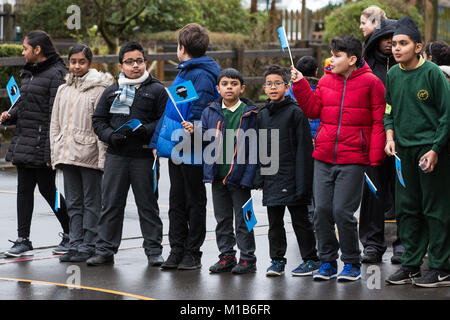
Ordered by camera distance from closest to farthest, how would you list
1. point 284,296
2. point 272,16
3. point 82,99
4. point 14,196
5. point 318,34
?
point 284,296 → point 82,99 → point 14,196 → point 272,16 → point 318,34

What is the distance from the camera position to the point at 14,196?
1164 cm

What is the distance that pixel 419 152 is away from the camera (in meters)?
6.68

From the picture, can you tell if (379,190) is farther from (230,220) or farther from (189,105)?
(189,105)

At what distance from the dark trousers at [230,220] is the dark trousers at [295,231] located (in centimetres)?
20

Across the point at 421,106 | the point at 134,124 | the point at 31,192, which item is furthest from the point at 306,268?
the point at 31,192

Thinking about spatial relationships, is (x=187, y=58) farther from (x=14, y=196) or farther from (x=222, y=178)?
(x=14, y=196)

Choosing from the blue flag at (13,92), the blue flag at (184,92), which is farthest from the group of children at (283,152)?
the blue flag at (13,92)

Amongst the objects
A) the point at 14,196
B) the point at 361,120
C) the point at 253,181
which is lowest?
the point at 14,196

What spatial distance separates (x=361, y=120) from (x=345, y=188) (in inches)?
21.2

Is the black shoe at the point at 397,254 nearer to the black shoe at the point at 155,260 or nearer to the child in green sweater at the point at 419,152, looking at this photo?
the child in green sweater at the point at 419,152

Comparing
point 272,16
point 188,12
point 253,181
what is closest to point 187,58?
point 253,181

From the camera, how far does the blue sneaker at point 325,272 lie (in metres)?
6.89

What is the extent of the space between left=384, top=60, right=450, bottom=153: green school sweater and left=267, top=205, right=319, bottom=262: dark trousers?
39.3 inches

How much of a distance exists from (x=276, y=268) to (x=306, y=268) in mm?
243
